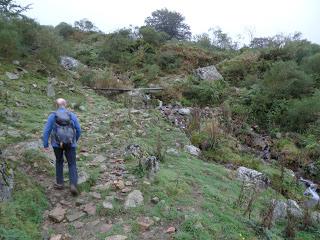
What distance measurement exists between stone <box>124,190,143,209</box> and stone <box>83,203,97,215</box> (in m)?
0.42

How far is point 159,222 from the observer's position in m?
4.88

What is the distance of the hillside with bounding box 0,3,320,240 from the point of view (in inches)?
195

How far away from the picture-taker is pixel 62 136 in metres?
5.36

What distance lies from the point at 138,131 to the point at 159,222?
157 inches

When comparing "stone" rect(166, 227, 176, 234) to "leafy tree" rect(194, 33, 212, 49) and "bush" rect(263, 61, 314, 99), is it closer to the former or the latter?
"bush" rect(263, 61, 314, 99)

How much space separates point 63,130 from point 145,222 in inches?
67.2

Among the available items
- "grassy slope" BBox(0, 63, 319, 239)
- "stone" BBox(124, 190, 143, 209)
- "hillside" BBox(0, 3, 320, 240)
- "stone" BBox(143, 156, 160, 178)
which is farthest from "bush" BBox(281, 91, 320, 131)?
"stone" BBox(124, 190, 143, 209)

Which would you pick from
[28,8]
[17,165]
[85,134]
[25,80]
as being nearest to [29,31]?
[28,8]

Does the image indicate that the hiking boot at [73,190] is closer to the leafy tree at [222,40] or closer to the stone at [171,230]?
the stone at [171,230]

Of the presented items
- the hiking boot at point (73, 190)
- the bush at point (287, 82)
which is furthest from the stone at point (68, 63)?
the hiking boot at point (73, 190)

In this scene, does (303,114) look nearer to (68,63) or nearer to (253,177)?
(253,177)

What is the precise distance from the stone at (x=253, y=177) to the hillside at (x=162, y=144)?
0.04 metres

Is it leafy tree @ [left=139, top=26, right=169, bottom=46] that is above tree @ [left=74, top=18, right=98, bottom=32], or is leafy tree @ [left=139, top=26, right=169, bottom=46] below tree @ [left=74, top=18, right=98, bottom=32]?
below

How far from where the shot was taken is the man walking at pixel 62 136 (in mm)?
5375
